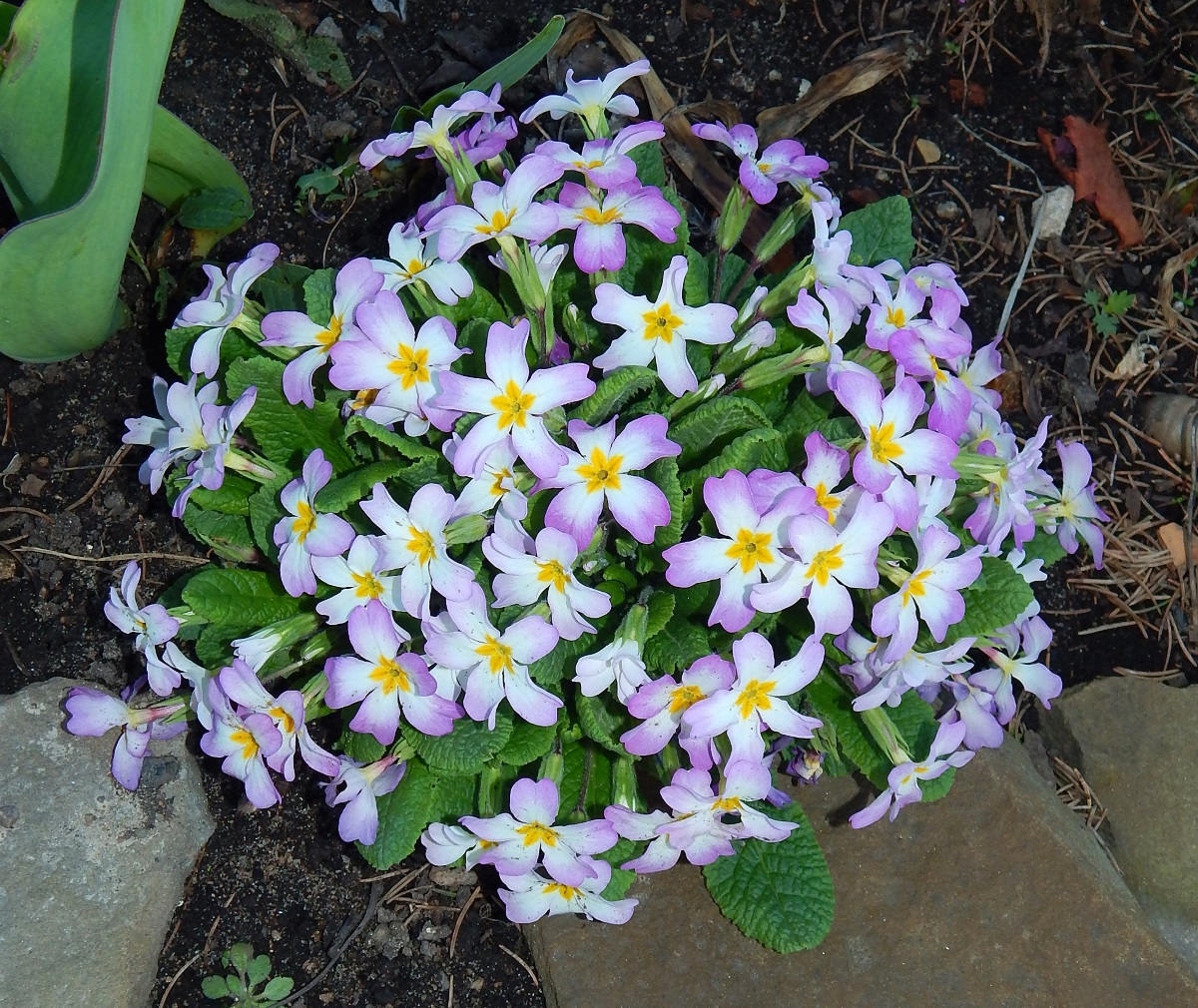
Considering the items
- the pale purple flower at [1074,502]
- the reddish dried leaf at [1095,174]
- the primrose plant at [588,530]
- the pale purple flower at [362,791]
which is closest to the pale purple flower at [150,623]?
the primrose plant at [588,530]

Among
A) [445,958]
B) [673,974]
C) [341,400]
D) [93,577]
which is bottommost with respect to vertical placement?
[445,958]

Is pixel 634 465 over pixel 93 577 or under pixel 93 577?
over

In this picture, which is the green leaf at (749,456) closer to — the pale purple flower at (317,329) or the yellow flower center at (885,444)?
the yellow flower center at (885,444)

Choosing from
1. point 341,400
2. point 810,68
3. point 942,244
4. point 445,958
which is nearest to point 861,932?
point 445,958

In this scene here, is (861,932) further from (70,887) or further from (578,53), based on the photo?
(578,53)

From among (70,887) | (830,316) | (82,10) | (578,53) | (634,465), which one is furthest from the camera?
(578,53)

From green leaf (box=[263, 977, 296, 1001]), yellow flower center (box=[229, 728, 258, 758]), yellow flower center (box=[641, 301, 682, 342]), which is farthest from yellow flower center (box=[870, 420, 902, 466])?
green leaf (box=[263, 977, 296, 1001])
